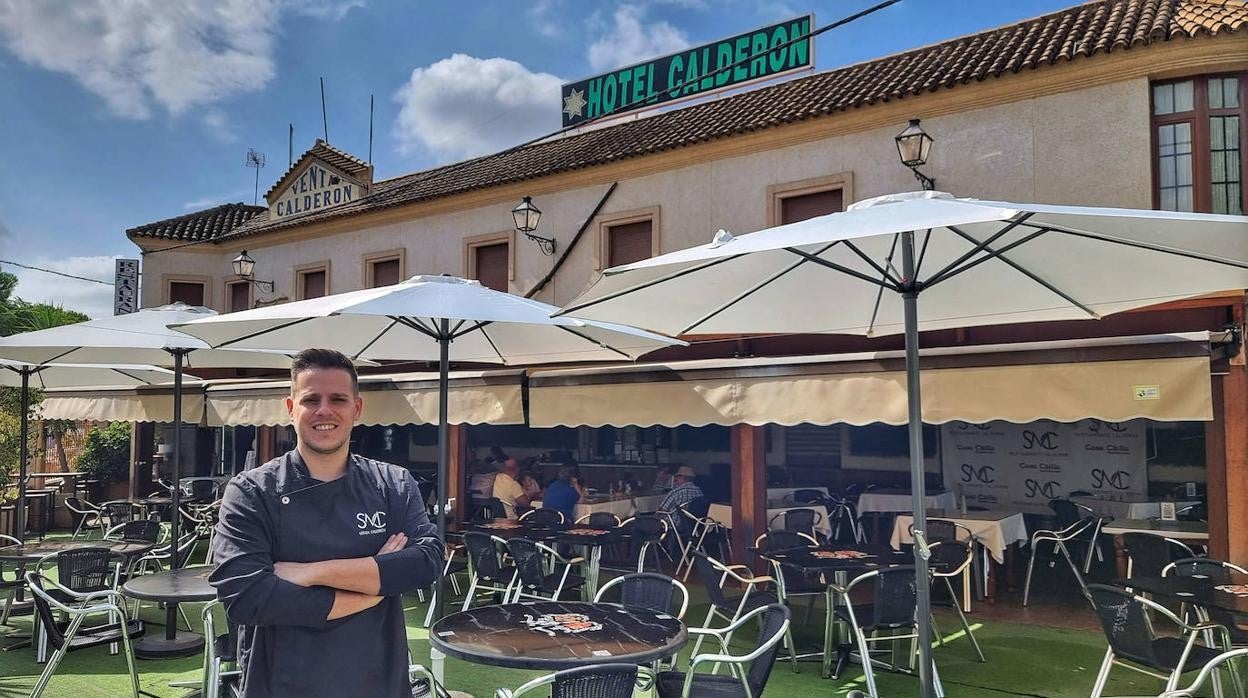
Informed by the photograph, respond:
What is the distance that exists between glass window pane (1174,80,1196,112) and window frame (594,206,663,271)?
21.9ft

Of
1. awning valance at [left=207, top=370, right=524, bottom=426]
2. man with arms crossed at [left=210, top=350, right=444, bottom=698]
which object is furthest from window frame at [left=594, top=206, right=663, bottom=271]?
man with arms crossed at [left=210, top=350, right=444, bottom=698]

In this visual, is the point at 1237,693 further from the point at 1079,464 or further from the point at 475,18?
the point at 475,18

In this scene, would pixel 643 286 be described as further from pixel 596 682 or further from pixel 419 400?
pixel 419 400

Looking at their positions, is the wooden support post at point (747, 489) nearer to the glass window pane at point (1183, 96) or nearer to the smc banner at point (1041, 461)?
the smc banner at point (1041, 461)

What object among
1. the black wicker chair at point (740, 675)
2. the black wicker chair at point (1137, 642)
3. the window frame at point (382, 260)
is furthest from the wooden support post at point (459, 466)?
the black wicker chair at point (1137, 642)

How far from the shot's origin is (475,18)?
567 inches

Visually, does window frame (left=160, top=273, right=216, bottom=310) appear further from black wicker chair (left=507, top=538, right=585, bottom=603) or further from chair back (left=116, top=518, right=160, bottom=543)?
black wicker chair (left=507, top=538, right=585, bottom=603)

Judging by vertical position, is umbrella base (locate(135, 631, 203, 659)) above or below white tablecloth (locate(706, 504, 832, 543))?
below

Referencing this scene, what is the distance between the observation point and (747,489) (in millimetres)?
10859

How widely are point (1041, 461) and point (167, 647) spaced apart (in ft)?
41.9

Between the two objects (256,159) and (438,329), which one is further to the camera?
(256,159)

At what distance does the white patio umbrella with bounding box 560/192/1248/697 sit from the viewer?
3885 millimetres

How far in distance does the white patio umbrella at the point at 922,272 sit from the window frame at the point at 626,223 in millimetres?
7269

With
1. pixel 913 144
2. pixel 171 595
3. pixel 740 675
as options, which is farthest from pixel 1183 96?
pixel 171 595
